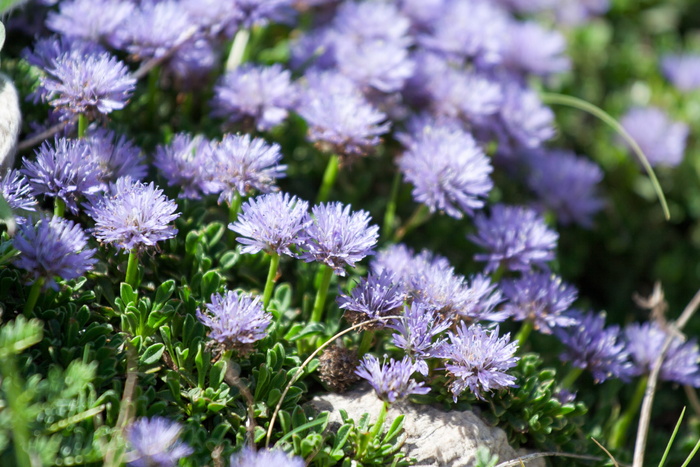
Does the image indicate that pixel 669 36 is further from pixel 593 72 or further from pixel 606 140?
pixel 606 140

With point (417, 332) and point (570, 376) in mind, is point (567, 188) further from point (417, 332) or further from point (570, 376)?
point (417, 332)

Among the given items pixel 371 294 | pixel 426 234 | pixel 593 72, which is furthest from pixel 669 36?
pixel 371 294

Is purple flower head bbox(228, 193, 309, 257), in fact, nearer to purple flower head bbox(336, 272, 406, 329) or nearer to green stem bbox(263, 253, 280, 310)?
green stem bbox(263, 253, 280, 310)

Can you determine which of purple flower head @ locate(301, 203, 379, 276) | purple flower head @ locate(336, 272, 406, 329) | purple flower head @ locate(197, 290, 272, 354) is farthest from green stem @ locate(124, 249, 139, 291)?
purple flower head @ locate(336, 272, 406, 329)

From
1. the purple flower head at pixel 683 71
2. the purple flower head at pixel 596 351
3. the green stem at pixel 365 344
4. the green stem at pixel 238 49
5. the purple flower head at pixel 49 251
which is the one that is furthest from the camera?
the purple flower head at pixel 683 71

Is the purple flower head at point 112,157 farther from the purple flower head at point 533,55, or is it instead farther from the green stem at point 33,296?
the purple flower head at point 533,55

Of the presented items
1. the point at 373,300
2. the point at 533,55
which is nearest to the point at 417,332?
the point at 373,300

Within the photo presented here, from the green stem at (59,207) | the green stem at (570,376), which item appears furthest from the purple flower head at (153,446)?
the green stem at (570,376)
